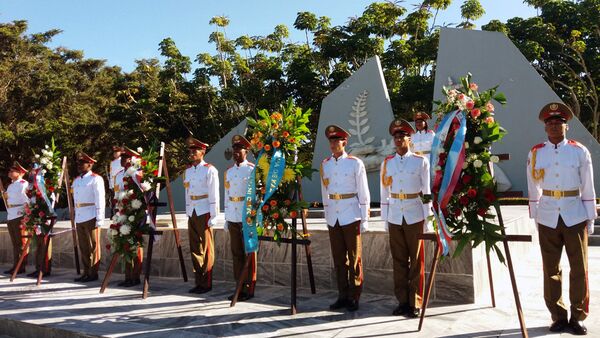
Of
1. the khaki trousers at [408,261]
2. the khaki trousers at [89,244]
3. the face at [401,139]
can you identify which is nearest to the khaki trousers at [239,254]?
the khaki trousers at [408,261]

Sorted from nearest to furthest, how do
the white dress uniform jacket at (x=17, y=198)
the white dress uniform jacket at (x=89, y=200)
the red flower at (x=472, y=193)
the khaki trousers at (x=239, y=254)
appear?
the red flower at (x=472, y=193) → the khaki trousers at (x=239, y=254) → the white dress uniform jacket at (x=89, y=200) → the white dress uniform jacket at (x=17, y=198)

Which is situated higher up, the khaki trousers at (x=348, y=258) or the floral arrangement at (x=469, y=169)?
the floral arrangement at (x=469, y=169)

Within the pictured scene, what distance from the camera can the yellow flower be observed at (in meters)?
4.52

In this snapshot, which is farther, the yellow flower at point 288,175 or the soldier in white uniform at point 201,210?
the soldier in white uniform at point 201,210

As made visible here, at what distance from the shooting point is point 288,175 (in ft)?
14.9

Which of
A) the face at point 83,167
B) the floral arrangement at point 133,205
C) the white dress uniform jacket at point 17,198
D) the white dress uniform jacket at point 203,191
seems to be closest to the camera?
the white dress uniform jacket at point 203,191

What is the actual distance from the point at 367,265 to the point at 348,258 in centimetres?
65

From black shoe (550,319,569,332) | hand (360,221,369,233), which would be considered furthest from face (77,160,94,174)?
black shoe (550,319,569,332)

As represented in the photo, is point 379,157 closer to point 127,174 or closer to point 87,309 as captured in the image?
point 127,174

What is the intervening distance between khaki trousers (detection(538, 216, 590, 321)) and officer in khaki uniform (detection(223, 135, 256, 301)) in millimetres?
2693

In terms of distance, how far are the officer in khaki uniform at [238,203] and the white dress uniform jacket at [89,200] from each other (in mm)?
2133

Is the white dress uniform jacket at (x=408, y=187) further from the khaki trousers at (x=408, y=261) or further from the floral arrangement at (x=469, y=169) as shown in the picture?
the floral arrangement at (x=469, y=169)

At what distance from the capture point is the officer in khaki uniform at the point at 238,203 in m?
5.10

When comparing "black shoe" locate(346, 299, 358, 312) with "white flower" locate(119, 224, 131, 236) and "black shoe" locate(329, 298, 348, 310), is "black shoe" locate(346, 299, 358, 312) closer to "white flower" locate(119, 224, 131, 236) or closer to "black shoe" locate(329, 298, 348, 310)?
"black shoe" locate(329, 298, 348, 310)
